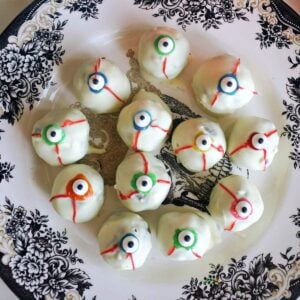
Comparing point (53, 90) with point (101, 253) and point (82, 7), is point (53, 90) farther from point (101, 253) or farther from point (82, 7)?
point (101, 253)

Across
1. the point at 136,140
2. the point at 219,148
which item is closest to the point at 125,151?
the point at 136,140

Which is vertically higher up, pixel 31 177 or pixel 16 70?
pixel 16 70

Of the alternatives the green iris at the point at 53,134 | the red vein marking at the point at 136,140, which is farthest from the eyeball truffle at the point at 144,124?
the green iris at the point at 53,134

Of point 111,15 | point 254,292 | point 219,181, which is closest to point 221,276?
point 254,292

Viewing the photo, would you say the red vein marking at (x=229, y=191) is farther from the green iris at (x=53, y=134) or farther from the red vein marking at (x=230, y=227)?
the green iris at (x=53, y=134)

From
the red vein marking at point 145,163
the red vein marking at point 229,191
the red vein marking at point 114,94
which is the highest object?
the red vein marking at point 114,94

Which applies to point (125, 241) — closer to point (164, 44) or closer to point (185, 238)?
point (185, 238)

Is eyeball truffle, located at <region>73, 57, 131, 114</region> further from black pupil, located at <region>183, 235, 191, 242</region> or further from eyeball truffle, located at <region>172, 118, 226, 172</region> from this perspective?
black pupil, located at <region>183, 235, 191, 242</region>
